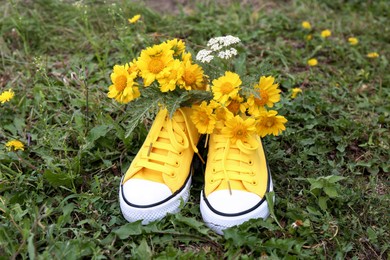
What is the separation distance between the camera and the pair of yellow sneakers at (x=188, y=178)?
1574mm

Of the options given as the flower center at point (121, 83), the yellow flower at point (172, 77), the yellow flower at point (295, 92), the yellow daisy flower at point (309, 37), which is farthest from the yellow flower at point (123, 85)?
the yellow daisy flower at point (309, 37)

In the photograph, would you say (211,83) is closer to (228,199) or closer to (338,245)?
(228,199)

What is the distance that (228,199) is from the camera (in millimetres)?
1565

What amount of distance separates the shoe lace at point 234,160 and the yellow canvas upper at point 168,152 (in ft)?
0.35

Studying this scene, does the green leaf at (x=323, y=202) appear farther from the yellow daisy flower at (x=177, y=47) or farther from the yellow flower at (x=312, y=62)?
the yellow flower at (x=312, y=62)

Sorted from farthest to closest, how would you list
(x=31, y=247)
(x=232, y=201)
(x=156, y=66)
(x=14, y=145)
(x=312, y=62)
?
(x=312, y=62) < (x=14, y=145) < (x=156, y=66) < (x=232, y=201) < (x=31, y=247)

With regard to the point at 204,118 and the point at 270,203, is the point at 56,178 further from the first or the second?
the point at 270,203

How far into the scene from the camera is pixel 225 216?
1546 millimetres

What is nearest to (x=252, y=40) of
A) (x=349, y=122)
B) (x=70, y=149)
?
(x=349, y=122)

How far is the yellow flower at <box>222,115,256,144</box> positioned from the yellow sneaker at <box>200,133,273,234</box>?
0.02 meters

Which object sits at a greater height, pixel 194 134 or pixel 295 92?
pixel 194 134

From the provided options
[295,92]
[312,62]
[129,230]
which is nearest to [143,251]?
[129,230]

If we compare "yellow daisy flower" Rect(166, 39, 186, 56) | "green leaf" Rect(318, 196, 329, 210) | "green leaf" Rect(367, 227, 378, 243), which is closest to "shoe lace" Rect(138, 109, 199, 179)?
"yellow daisy flower" Rect(166, 39, 186, 56)

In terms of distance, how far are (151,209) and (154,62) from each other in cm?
49
